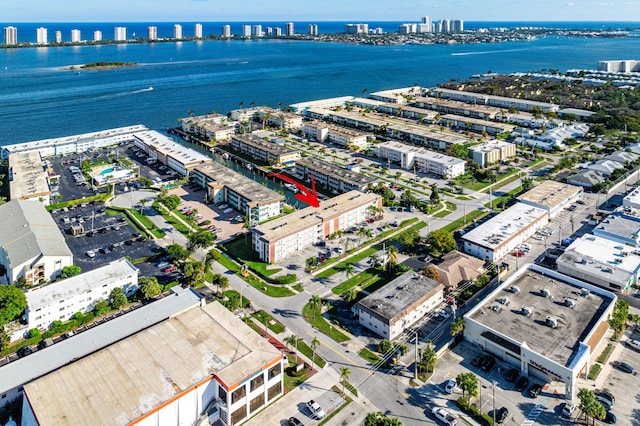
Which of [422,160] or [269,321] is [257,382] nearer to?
[269,321]

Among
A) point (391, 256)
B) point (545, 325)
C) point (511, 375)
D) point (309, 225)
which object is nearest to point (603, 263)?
point (545, 325)

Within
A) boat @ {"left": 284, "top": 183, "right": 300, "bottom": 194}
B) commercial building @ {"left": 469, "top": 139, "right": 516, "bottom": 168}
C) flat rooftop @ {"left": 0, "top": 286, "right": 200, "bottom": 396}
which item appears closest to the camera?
flat rooftop @ {"left": 0, "top": 286, "right": 200, "bottom": 396}

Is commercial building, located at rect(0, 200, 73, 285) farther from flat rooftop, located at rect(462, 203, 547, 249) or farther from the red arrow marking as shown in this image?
flat rooftop, located at rect(462, 203, 547, 249)

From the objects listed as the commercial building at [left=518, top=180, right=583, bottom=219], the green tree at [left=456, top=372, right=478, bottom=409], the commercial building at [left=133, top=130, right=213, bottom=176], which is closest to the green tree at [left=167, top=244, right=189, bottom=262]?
the commercial building at [left=133, top=130, right=213, bottom=176]

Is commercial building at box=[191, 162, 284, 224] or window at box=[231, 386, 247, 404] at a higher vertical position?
commercial building at box=[191, 162, 284, 224]

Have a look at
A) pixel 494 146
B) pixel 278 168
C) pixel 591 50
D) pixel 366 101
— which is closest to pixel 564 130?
pixel 494 146

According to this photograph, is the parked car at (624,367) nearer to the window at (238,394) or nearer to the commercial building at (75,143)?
the window at (238,394)

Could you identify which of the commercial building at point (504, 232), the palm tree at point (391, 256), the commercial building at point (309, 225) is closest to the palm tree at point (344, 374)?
the palm tree at point (391, 256)
